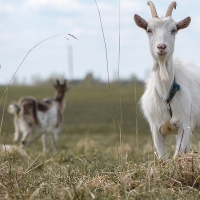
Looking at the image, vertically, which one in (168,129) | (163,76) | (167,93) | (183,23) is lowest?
(168,129)

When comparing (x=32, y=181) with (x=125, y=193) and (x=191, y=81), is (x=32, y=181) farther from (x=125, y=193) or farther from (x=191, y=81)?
(x=191, y=81)

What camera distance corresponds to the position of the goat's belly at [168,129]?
6.34 metres

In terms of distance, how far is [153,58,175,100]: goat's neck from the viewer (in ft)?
20.5

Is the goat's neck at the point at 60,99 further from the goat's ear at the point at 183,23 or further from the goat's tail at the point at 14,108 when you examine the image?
the goat's ear at the point at 183,23

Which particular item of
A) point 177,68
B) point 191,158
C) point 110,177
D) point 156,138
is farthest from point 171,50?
point 110,177

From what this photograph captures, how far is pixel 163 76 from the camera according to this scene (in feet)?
20.6

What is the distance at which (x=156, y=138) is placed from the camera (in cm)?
661

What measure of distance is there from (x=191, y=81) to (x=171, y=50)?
0.76 m

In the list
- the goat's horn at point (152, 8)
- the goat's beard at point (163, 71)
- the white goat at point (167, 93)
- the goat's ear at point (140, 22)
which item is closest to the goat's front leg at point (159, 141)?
the white goat at point (167, 93)

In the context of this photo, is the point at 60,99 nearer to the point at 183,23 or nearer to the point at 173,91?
the point at 183,23

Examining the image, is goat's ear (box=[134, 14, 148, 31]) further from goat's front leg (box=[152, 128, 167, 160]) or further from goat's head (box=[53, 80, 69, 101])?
goat's head (box=[53, 80, 69, 101])

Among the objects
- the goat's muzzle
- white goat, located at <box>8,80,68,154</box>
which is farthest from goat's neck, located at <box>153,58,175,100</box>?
white goat, located at <box>8,80,68,154</box>

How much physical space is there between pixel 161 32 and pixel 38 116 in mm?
13414

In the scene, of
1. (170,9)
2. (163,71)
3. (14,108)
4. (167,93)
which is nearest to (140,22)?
(170,9)
